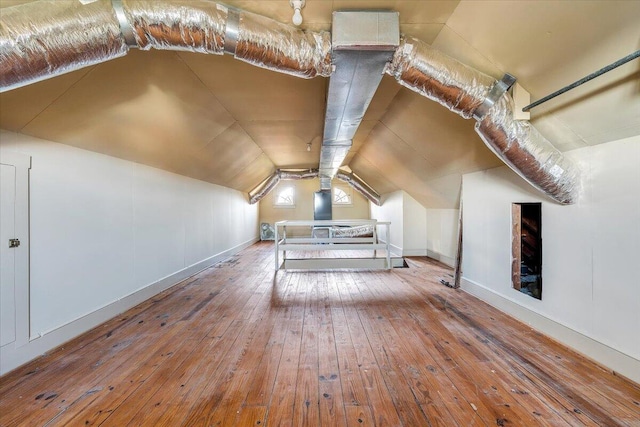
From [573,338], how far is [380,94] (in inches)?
96.3

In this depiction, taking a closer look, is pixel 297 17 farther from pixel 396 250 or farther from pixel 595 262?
pixel 396 250

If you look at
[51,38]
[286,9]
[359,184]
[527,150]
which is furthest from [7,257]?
[359,184]

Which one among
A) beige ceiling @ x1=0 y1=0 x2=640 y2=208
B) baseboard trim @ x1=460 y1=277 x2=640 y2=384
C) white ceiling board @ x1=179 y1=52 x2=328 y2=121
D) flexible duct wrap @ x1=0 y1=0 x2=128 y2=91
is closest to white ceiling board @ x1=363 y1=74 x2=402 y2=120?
beige ceiling @ x1=0 y1=0 x2=640 y2=208

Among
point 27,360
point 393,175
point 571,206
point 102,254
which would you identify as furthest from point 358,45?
point 393,175

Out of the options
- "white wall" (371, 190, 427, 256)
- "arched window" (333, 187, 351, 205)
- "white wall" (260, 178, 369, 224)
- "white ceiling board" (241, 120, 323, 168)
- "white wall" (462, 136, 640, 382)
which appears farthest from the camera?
"arched window" (333, 187, 351, 205)

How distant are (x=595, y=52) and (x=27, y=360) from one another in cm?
376

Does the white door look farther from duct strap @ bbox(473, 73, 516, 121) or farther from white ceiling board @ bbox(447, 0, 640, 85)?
duct strap @ bbox(473, 73, 516, 121)

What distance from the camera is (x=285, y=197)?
8.81 metres

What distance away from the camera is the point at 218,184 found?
497 cm

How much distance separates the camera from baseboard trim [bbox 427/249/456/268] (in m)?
4.52

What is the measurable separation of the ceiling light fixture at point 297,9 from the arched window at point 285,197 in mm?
7421

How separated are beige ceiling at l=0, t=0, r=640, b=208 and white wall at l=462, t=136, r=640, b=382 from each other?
9.2 inches

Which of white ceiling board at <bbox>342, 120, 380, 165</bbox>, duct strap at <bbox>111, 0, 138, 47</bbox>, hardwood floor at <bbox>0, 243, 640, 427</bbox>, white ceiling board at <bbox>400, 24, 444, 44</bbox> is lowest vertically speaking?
hardwood floor at <bbox>0, 243, 640, 427</bbox>

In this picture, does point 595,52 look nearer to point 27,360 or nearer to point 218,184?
point 27,360
